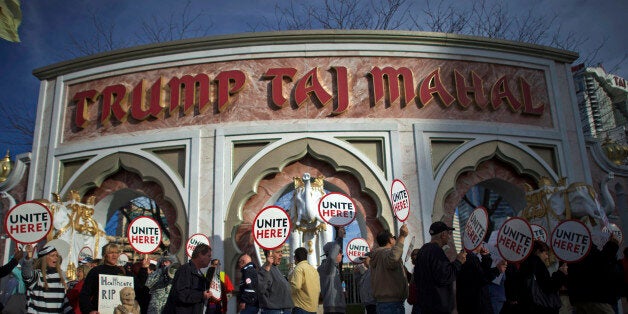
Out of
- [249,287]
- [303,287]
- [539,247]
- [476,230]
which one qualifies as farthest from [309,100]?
[539,247]

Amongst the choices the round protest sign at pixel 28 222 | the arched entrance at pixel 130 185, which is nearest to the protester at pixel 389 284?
the round protest sign at pixel 28 222

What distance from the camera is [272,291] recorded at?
27.0 ft

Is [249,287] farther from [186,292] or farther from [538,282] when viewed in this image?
[538,282]

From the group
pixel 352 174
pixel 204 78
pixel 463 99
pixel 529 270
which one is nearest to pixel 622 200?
→ pixel 463 99

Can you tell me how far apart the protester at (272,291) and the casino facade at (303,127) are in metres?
5.29

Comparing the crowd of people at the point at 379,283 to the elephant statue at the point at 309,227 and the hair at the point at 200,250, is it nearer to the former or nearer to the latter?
the hair at the point at 200,250

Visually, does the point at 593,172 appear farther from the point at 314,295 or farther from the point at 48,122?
the point at 48,122

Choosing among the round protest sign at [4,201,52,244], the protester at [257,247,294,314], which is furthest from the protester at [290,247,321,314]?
the round protest sign at [4,201,52,244]

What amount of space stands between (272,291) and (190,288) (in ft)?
7.45

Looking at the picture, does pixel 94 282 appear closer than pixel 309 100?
Yes

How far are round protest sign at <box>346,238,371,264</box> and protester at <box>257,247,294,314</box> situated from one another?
3.20 meters

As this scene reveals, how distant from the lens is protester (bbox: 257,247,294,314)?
26.7ft

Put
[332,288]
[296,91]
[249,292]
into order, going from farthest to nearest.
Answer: [296,91], [249,292], [332,288]

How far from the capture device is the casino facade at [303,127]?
14.0 meters
